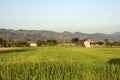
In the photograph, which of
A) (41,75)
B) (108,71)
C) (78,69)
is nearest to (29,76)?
(41,75)

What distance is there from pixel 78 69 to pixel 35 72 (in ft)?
8.01

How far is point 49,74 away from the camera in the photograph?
13773mm

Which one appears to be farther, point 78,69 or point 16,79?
point 78,69

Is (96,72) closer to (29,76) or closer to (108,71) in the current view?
(108,71)

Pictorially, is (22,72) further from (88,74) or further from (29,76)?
(88,74)

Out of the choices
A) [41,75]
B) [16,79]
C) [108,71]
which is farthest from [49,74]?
[108,71]

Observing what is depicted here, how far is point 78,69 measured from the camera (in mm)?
14711

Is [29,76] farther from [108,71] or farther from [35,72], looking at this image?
[108,71]

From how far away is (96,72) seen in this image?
1413cm

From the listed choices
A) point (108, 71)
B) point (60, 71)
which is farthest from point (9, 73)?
point (108, 71)

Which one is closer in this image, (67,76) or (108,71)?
(67,76)

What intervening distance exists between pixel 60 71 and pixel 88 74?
1506 millimetres

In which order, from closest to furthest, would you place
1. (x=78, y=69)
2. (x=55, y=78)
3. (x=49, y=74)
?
(x=55, y=78) < (x=49, y=74) < (x=78, y=69)

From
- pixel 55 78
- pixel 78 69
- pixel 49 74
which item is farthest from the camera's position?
pixel 78 69
